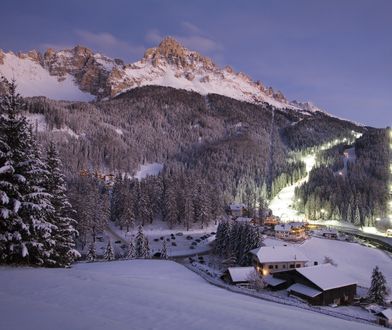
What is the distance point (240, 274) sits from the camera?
54688 mm

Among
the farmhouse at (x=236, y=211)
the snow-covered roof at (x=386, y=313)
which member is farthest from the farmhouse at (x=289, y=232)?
the snow-covered roof at (x=386, y=313)

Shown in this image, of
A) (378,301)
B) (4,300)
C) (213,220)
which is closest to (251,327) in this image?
(4,300)

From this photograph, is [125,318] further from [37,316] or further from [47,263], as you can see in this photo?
[47,263]

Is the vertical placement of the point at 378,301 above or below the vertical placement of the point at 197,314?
below

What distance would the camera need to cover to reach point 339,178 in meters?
163

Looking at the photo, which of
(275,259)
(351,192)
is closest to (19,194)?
(275,259)

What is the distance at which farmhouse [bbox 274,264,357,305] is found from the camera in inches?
1843

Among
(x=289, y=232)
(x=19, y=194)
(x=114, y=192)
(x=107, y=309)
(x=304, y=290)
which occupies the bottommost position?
(x=304, y=290)

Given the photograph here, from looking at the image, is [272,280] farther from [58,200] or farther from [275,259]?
[58,200]

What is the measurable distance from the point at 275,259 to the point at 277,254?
1.55 metres

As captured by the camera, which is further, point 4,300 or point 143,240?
point 143,240

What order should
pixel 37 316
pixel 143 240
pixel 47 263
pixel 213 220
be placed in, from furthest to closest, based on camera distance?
pixel 213 220
pixel 143 240
pixel 47 263
pixel 37 316

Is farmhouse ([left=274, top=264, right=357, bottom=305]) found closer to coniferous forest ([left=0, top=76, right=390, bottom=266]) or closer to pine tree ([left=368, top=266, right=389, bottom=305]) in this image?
pine tree ([left=368, top=266, right=389, bottom=305])

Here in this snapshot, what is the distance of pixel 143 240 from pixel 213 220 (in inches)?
1710
